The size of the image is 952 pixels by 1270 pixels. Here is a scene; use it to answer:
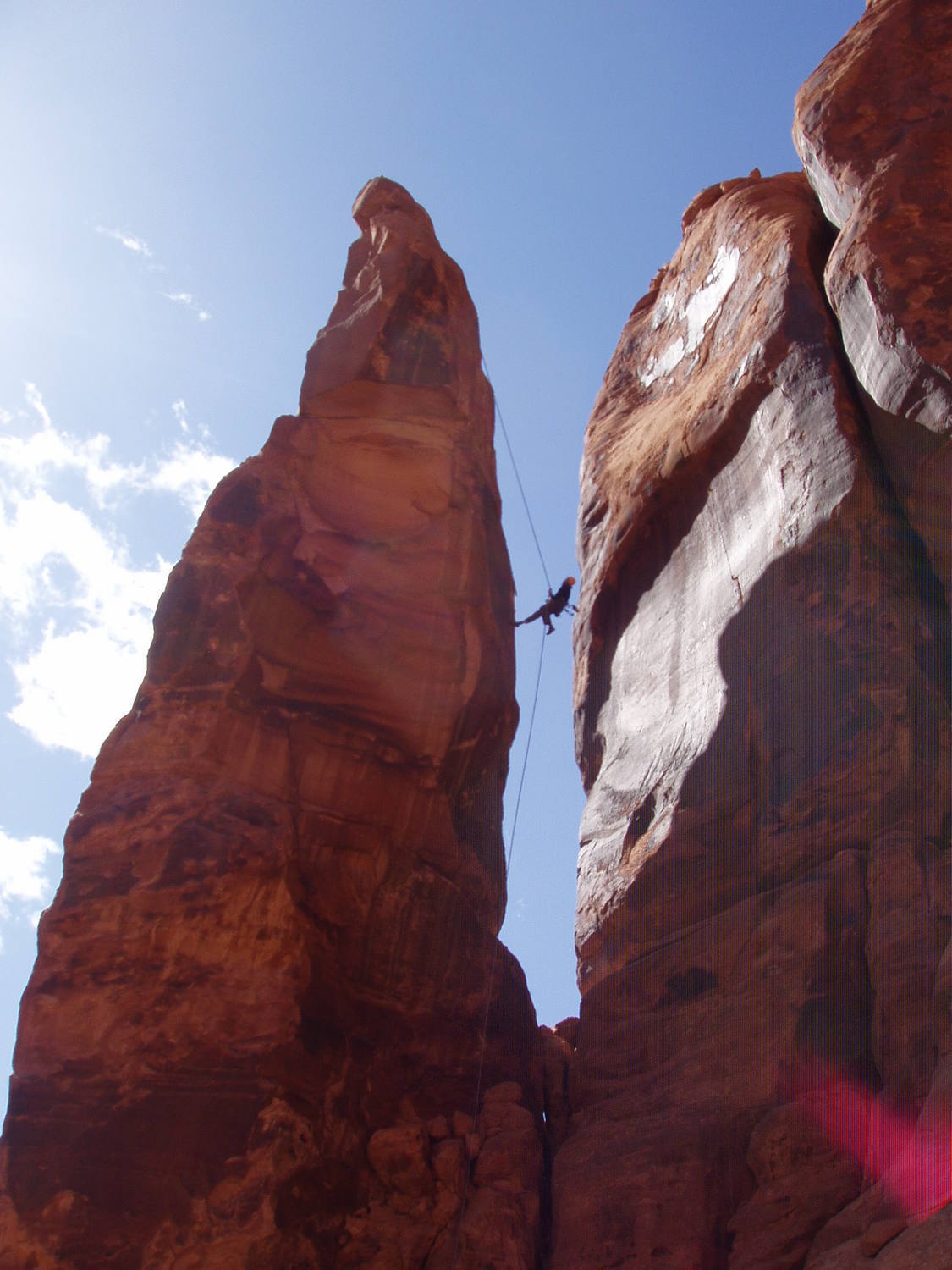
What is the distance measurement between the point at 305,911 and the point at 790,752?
14.5ft

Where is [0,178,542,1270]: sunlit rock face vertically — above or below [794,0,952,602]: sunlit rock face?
below

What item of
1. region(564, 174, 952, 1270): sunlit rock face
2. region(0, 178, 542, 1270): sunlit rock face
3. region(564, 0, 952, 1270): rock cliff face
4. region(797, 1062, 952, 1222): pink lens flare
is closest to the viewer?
region(797, 1062, 952, 1222): pink lens flare

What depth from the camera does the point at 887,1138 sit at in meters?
8.98

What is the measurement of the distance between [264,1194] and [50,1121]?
169 centimetres

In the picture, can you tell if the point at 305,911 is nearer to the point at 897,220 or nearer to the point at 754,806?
the point at 754,806

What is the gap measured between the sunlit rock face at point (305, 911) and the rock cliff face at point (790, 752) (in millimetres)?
1198

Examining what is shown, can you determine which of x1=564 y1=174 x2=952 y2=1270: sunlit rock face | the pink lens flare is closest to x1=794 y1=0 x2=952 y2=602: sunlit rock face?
x1=564 y1=174 x2=952 y2=1270: sunlit rock face

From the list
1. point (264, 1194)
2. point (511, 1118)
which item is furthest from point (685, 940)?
point (264, 1194)

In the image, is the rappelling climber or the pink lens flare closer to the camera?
the pink lens flare

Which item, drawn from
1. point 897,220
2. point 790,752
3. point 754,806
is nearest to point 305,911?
point 754,806

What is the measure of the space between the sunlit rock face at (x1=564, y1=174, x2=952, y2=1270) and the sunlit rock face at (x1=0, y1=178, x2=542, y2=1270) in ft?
3.89

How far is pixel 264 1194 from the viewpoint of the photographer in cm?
1057

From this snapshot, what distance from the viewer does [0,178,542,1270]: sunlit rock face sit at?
10.5 meters

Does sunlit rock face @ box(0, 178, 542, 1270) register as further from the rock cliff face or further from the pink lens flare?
the pink lens flare
